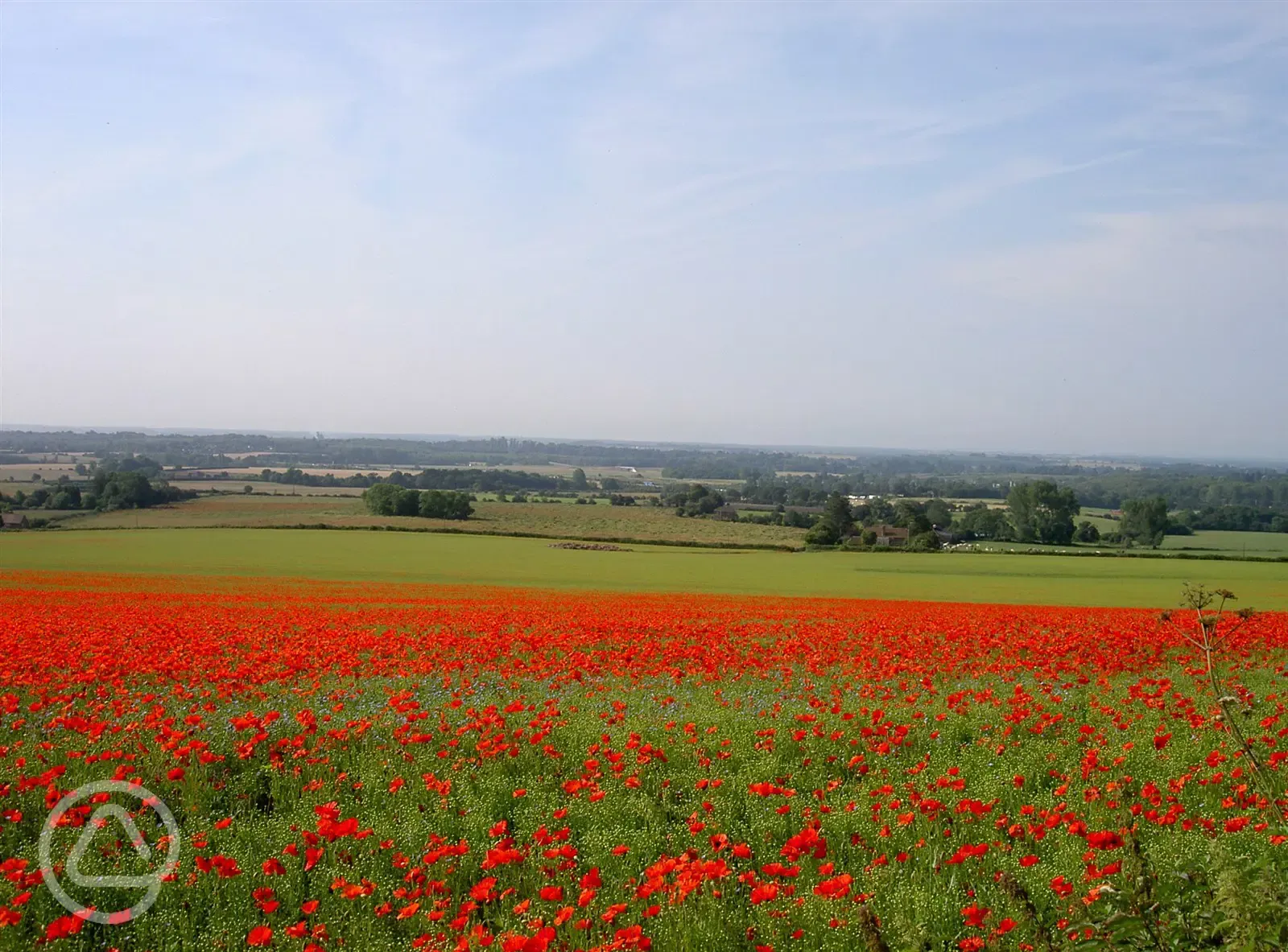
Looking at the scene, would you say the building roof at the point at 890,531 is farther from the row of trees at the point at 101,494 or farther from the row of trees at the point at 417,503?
the row of trees at the point at 101,494

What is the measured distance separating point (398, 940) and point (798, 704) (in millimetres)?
5714

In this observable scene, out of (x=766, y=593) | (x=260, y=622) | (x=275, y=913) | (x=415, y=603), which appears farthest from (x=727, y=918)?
(x=766, y=593)

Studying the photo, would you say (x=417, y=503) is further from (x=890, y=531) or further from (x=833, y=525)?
(x=890, y=531)

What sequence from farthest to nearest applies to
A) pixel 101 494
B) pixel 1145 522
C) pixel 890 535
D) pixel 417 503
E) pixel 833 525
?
1. pixel 890 535
2. pixel 417 503
3. pixel 833 525
4. pixel 1145 522
5. pixel 101 494

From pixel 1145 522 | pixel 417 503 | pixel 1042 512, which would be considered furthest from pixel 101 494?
pixel 1145 522

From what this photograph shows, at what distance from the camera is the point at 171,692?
9.41 m

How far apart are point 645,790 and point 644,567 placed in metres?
45.0

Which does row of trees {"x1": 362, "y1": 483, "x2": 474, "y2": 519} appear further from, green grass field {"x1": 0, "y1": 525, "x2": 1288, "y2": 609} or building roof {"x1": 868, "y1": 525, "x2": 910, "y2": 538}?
building roof {"x1": 868, "y1": 525, "x2": 910, "y2": 538}

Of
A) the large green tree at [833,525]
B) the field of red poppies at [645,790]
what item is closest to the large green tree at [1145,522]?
the large green tree at [833,525]

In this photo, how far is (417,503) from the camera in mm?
90438

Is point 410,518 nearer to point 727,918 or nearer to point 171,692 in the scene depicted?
point 171,692

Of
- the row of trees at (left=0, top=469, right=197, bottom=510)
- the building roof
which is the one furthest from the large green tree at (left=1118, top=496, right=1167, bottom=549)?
the row of trees at (left=0, top=469, right=197, bottom=510)

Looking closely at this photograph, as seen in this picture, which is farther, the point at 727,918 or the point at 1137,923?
the point at 727,918

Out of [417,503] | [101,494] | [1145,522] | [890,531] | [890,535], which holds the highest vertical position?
[101,494]
